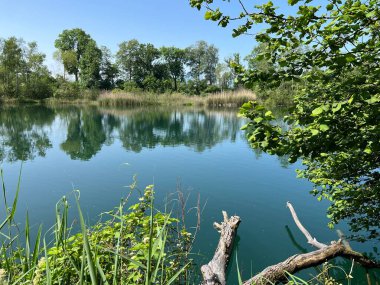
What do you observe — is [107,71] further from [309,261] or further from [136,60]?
[309,261]

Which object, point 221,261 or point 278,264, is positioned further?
point 221,261

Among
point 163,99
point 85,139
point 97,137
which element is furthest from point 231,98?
point 85,139

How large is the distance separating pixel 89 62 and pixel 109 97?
14264mm

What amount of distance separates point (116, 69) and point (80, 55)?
8.39 meters

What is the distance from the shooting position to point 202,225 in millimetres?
5992

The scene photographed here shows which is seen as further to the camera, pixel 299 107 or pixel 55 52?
pixel 55 52

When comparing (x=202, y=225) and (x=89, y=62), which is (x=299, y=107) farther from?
(x=89, y=62)

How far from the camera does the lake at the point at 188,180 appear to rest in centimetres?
572

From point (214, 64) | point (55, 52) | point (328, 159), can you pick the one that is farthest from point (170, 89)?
point (328, 159)

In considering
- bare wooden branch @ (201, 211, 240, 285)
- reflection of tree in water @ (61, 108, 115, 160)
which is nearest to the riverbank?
reflection of tree in water @ (61, 108, 115, 160)

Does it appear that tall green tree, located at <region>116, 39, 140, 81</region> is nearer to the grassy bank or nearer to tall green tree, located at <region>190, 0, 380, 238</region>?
the grassy bank

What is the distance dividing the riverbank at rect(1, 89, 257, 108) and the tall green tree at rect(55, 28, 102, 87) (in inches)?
296

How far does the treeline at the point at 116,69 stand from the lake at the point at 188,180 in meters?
30.1

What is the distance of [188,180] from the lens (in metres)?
9.16
